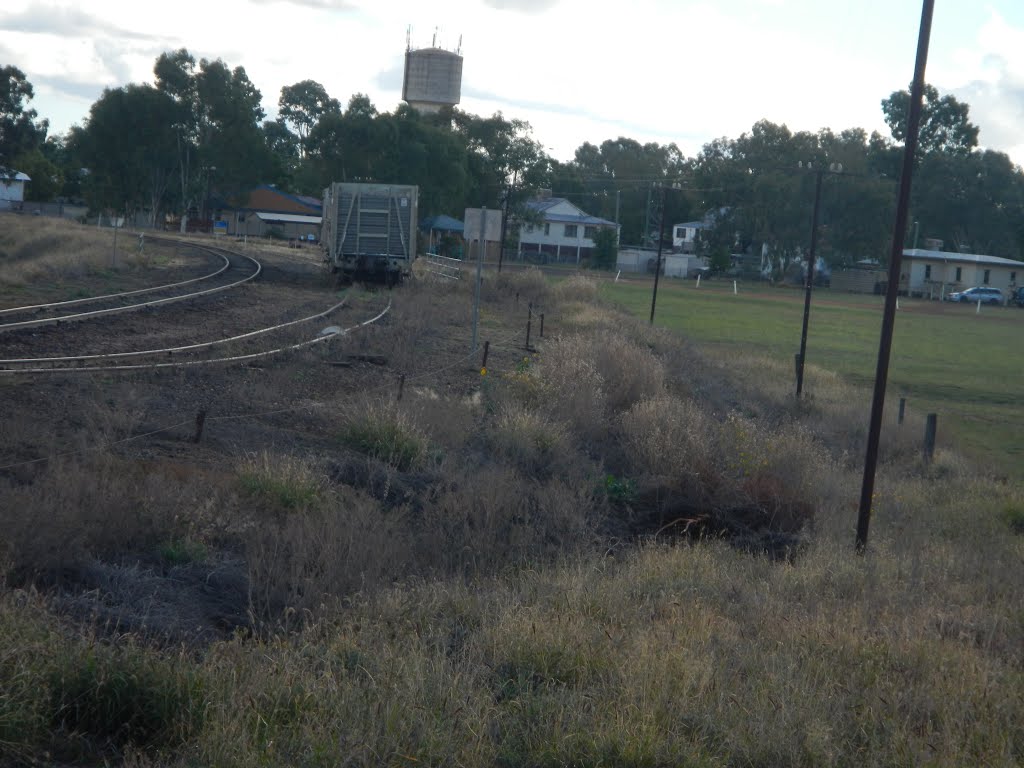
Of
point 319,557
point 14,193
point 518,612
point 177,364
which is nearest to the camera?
point 518,612

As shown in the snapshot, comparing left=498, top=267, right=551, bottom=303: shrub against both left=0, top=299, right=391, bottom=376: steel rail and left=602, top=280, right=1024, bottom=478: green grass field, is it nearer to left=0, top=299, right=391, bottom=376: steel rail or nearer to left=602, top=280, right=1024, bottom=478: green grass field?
left=602, top=280, right=1024, bottom=478: green grass field

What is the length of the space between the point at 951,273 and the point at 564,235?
38.9 meters

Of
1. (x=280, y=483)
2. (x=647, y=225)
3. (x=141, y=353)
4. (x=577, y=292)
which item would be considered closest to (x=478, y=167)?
(x=647, y=225)

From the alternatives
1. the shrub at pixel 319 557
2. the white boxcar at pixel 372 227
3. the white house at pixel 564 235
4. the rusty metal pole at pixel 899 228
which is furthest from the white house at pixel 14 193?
the rusty metal pole at pixel 899 228

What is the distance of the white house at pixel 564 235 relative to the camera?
115 metres

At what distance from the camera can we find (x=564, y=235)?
11681 centimetres

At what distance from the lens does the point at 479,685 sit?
233 inches

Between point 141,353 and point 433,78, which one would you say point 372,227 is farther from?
point 433,78

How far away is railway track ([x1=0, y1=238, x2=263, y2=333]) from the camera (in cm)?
2045

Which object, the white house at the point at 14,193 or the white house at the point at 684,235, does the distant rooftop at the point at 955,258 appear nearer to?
the white house at the point at 684,235

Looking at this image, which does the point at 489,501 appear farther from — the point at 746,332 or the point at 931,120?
the point at 931,120

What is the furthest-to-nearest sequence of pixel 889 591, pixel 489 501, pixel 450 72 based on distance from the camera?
pixel 450 72 < pixel 489 501 < pixel 889 591

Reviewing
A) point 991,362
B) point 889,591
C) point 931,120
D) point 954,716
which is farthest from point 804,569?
point 931,120

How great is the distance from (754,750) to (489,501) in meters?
5.79
